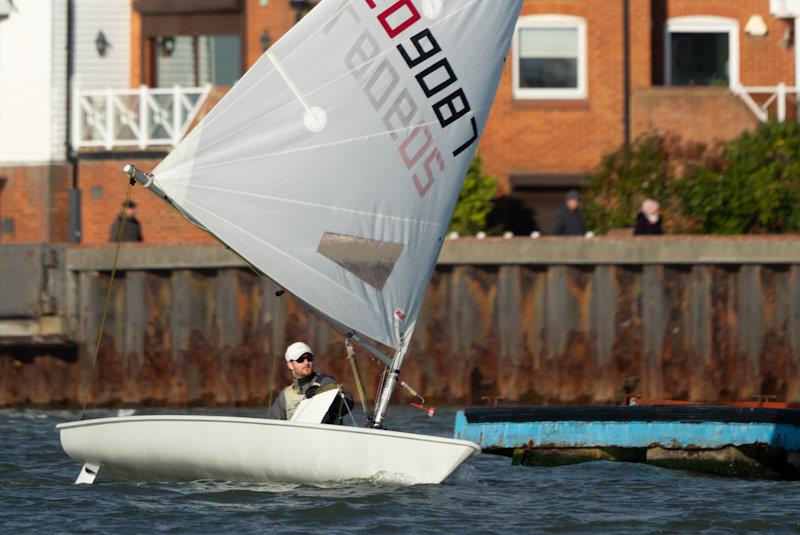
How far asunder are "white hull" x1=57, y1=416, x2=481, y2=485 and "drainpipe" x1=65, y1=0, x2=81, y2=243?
17052 millimetres

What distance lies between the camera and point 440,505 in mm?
16984

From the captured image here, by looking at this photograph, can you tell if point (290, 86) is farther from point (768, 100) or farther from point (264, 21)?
point (768, 100)

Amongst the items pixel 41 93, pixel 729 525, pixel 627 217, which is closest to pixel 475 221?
pixel 627 217

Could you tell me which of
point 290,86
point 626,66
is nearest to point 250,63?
point 626,66

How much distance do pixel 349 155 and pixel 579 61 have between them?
16.9m

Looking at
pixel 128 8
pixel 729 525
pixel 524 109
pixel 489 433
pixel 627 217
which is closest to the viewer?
pixel 729 525

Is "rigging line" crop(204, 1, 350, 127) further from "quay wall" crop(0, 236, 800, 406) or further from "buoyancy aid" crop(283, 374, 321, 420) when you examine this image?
"quay wall" crop(0, 236, 800, 406)

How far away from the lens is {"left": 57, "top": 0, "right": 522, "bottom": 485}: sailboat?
17.4m

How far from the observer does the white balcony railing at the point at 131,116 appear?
1356 inches

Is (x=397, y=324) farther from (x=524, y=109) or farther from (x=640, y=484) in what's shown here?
(x=524, y=109)

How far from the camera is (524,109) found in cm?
3409

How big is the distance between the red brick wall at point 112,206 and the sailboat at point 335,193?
658 inches

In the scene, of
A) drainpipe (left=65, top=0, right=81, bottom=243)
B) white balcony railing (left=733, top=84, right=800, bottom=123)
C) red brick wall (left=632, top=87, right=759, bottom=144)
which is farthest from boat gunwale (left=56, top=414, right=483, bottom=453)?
drainpipe (left=65, top=0, right=81, bottom=243)

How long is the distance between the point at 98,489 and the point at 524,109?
57.1 ft
